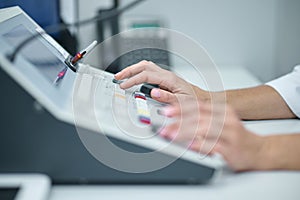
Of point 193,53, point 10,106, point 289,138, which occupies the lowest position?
point 193,53

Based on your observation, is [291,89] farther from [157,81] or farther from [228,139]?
[228,139]

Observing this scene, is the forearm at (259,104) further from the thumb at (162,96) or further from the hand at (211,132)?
the hand at (211,132)

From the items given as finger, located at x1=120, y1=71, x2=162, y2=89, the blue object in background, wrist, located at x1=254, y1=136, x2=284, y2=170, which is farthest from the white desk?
the blue object in background

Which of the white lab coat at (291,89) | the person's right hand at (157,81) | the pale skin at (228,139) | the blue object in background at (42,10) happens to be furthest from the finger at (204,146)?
the blue object in background at (42,10)

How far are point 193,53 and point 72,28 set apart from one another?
1.33 feet

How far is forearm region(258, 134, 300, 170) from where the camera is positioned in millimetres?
613

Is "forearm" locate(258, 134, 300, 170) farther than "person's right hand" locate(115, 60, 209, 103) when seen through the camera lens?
No

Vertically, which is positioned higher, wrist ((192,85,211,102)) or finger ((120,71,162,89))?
finger ((120,71,162,89))

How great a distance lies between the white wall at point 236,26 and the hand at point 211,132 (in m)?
1.04

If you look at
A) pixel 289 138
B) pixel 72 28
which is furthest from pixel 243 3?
pixel 289 138

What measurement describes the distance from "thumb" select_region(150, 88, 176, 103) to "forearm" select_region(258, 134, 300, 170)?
249 mm

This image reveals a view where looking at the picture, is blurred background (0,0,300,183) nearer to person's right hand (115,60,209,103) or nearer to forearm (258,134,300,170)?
person's right hand (115,60,209,103)

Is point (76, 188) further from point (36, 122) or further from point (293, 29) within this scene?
point (293, 29)

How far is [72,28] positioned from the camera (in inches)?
56.7
